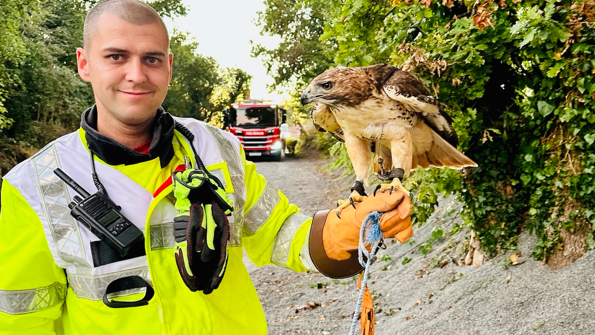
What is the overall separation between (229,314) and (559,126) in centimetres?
258

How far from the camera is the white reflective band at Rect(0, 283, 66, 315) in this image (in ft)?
5.18

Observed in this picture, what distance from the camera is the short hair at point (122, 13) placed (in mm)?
1613

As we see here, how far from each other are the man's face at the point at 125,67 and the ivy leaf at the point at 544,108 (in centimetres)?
252

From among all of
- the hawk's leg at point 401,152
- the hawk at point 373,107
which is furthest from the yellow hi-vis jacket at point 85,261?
the hawk's leg at point 401,152

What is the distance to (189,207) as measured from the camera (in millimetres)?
1516

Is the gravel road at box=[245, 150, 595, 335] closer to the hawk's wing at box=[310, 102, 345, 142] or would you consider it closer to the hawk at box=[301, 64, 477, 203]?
the hawk at box=[301, 64, 477, 203]


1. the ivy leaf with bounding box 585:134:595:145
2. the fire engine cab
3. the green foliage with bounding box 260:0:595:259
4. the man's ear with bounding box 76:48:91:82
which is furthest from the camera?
the fire engine cab

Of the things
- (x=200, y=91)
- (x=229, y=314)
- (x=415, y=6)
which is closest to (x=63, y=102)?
(x=200, y=91)

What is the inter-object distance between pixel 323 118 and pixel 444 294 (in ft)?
8.08

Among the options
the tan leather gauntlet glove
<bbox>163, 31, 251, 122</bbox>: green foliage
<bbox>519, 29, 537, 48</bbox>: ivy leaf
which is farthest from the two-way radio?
<bbox>163, 31, 251, 122</bbox>: green foliage

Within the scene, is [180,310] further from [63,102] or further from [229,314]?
[63,102]

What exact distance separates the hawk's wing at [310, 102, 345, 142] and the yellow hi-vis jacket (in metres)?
0.53

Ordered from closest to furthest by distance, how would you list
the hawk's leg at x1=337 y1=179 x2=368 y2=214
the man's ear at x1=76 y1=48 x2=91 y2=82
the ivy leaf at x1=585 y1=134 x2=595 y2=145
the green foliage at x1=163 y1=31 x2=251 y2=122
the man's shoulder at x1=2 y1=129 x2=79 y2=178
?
the man's shoulder at x1=2 y1=129 x2=79 y2=178 → the man's ear at x1=76 y1=48 x2=91 y2=82 → the hawk's leg at x1=337 y1=179 x2=368 y2=214 → the ivy leaf at x1=585 y1=134 x2=595 y2=145 → the green foliage at x1=163 y1=31 x2=251 y2=122

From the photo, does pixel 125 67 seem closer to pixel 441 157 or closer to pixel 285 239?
pixel 285 239
